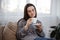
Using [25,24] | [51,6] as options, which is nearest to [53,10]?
[51,6]

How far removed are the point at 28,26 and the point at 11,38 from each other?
0.34 metres

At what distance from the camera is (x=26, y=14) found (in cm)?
219

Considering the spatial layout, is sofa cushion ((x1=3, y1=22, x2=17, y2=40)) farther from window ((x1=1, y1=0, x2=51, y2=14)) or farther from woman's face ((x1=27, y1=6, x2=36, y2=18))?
window ((x1=1, y1=0, x2=51, y2=14))

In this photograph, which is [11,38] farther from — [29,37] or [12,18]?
[12,18]

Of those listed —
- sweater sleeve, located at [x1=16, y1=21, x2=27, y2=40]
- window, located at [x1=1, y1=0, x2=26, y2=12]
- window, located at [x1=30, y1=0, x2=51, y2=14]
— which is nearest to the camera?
sweater sleeve, located at [x1=16, y1=21, x2=27, y2=40]

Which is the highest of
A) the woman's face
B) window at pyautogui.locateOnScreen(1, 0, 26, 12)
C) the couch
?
window at pyautogui.locateOnScreen(1, 0, 26, 12)

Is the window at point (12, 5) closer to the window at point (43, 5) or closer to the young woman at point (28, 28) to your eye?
the window at point (43, 5)

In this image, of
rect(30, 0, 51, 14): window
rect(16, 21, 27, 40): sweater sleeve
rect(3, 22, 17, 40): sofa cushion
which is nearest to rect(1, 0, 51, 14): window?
rect(30, 0, 51, 14): window

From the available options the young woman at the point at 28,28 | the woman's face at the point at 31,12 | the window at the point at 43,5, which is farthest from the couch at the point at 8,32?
the window at the point at 43,5

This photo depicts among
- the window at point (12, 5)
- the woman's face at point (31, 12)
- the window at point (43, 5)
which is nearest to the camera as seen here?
the woman's face at point (31, 12)

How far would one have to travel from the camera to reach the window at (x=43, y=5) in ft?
9.04

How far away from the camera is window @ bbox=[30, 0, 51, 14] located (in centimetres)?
276

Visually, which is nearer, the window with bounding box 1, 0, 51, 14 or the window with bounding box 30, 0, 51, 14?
the window with bounding box 1, 0, 51, 14

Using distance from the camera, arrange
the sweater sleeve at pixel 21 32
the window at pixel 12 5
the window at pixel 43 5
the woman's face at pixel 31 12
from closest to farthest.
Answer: the sweater sleeve at pixel 21 32, the woman's face at pixel 31 12, the window at pixel 12 5, the window at pixel 43 5
